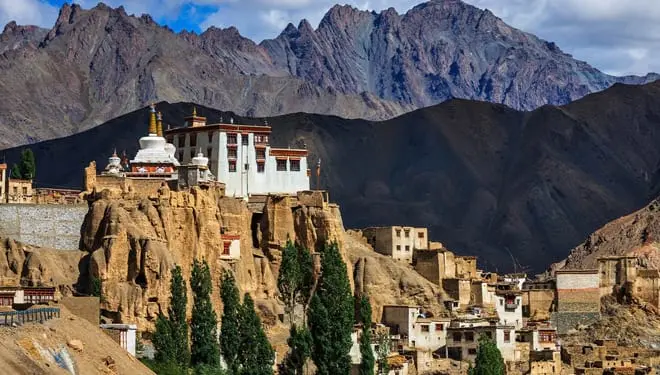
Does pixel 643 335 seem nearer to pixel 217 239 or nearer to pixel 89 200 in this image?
pixel 217 239

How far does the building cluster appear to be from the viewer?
82938mm

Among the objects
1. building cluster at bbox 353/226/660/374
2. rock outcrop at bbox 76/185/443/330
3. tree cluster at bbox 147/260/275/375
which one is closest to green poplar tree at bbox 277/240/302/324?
rock outcrop at bbox 76/185/443/330

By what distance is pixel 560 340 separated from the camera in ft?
300

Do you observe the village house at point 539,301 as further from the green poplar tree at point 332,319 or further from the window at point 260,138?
the green poplar tree at point 332,319

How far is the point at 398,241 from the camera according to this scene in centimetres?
9369

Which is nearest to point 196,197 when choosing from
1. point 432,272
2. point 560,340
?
point 432,272

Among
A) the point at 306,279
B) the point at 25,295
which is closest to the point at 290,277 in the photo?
the point at 306,279

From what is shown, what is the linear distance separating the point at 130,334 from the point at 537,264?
112 meters

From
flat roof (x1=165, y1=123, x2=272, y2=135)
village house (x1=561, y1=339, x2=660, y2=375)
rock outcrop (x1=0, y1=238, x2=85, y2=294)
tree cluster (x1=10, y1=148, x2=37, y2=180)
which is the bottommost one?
village house (x1=561, y1=339, x2=660, y2=375)

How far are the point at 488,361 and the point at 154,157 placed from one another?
79.3ft

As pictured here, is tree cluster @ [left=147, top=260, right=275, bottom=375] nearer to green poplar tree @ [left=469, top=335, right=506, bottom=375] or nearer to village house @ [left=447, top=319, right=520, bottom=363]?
green poplar tree @ [left=469, top=335, right=506, bottom=375]

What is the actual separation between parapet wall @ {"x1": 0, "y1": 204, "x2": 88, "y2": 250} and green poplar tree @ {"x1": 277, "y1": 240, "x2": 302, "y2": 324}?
33.6ft

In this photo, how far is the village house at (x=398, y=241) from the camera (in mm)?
93312

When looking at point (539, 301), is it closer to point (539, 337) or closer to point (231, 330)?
point (539, 337)
